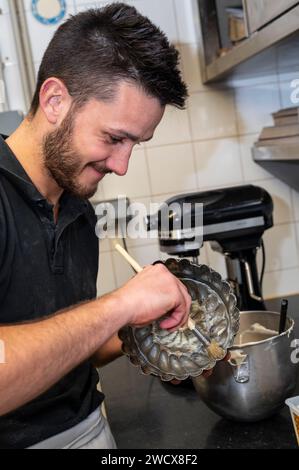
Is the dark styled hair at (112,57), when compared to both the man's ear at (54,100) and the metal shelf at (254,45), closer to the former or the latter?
the man's ear at (54,100)

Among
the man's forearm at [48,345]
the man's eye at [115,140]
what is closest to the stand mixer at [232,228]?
the man's eye at [115,140]

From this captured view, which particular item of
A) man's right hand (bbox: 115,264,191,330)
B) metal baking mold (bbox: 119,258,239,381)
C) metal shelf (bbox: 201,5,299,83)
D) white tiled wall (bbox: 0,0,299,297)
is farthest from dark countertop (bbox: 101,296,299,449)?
metal shelf (bbox: 201,5,299,83)

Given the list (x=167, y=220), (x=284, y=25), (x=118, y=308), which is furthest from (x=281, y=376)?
(x=284, y=25)

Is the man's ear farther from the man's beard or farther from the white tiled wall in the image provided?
the white tiled wall

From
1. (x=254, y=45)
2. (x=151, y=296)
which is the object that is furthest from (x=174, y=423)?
(x=254, y=45)

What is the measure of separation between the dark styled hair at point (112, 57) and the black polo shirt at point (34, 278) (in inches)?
7.6

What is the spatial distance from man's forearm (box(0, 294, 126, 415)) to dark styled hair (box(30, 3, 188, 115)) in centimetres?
40

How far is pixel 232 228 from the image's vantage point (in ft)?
4.70

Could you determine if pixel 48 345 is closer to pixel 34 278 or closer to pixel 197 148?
pixel 34 278

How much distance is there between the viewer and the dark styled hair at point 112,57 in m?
0.92

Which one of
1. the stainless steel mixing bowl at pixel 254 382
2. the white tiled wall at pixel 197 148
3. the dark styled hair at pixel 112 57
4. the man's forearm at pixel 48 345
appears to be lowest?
the stainless steel mixing bowl at pixel 254 382

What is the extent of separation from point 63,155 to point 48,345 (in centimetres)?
39

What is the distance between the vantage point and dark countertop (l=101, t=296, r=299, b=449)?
0.98 meters

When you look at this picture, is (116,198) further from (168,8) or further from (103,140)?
(103,140)
